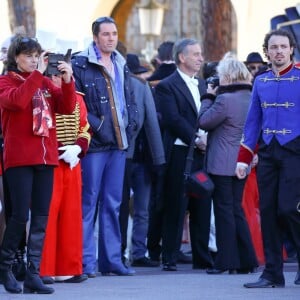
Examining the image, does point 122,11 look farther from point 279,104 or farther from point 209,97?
point 279,104

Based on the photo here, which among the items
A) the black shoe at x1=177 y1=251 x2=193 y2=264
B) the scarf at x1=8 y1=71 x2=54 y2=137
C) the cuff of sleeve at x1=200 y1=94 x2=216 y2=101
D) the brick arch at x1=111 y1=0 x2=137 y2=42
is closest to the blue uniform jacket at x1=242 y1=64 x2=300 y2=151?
the scarf at x1=8 y1=71 x2=54 y2=137

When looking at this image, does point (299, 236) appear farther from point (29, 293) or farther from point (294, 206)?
point (29, 293)

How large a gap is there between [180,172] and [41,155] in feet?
10.8

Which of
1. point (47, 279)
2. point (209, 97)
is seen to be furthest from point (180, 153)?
point (47, 279)

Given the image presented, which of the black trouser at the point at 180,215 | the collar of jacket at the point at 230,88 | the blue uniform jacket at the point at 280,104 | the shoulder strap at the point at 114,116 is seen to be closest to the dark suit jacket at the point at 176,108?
the black trouser at the point at 180,215

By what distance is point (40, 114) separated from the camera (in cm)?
1103

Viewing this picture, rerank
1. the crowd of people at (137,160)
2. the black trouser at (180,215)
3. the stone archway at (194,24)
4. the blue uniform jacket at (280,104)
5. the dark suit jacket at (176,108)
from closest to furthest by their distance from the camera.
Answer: the crowd of people at (137,160) < the blue uniform jacket at (280,104) < the dark suit jacket at (176,108) < the black trouser at (180,215) < the stone archway at (194,24)

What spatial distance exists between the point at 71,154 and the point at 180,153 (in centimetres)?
220

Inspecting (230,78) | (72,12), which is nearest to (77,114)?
(230,78)

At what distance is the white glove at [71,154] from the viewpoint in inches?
473

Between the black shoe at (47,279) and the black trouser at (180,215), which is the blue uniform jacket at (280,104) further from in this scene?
the black trouser at (180,215)

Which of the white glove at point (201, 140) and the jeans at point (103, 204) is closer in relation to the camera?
the jeans at point (103, 204)

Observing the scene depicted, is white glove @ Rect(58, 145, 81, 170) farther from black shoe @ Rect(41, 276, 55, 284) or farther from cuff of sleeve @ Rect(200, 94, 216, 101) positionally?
cuff of sleeve @ Rect(200, 94, 216, 101)

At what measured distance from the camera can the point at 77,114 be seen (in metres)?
12.3
